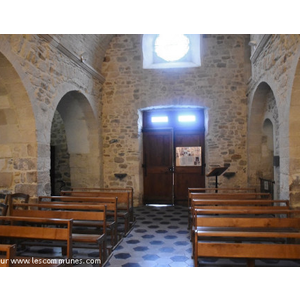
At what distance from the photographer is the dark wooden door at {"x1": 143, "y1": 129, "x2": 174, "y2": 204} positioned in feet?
31.4

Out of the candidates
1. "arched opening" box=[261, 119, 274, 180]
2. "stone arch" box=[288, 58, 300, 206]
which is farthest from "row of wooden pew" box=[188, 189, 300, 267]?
"arched opening" box=[261, 119, 274, 180]

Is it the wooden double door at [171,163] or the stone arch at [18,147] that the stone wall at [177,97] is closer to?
the wooden double door at [171,163]

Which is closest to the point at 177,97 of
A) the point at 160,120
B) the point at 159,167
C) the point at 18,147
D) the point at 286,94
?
the point at 160,120

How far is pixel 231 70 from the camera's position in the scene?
28.8ft

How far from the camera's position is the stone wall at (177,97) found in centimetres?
870

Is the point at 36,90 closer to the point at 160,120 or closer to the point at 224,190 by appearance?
the point at 160,120

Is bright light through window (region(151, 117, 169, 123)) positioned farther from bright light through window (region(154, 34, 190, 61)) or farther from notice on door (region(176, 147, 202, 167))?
bright light through window (region(154, 34, 190, 61))

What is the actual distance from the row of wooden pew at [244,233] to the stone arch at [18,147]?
3.13 m

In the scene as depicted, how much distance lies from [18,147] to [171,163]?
5.42 m

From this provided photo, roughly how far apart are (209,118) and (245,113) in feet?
3.65

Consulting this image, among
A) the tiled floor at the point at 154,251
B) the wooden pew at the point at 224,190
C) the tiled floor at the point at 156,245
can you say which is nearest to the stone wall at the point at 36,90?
the tiled floor at the point at 154,251

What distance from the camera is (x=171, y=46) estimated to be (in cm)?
948

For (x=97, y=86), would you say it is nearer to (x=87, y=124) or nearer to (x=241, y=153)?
(x=87, y=124)

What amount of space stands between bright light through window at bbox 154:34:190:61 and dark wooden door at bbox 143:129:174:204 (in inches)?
101
